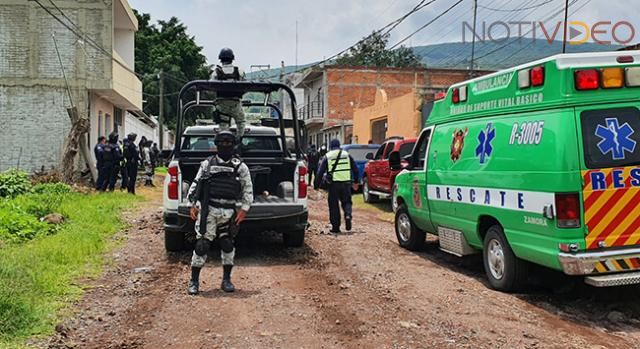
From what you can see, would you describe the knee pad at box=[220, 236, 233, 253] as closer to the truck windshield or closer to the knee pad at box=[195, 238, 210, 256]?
the knee pad at box=[195, 238, 210, 256]

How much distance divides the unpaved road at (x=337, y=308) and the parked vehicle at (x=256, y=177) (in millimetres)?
504

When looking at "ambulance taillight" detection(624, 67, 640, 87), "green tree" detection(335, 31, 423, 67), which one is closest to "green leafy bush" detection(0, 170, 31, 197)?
"ambulance taillight" detection(624, 67, 640, 87)

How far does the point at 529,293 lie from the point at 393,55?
6229cm

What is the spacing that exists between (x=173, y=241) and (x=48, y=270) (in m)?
1.90

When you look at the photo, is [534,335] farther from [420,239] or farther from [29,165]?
[29,165]

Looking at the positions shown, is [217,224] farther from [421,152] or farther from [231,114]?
[421,152]

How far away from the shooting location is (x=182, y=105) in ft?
28.9

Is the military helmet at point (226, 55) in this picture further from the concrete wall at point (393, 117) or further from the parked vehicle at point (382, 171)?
the concrete wall at point (393, 117)

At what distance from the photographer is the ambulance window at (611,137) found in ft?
17.7

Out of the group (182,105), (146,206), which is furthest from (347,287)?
(146,206)

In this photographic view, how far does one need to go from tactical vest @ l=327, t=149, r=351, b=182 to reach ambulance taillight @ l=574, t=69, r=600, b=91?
5.59m

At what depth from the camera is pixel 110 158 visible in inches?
650

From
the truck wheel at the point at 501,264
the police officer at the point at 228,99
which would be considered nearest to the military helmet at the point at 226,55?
the police officer at the point at 228,99

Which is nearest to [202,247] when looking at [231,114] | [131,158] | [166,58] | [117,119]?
[231,114]
